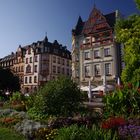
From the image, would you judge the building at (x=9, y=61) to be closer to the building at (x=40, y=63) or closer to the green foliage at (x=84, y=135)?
the building at (x=40, y=63)

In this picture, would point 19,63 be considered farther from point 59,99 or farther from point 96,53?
point 59,99

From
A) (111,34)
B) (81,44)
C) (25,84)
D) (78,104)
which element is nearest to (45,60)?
(25,84)

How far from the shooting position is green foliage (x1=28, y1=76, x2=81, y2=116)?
17141mm

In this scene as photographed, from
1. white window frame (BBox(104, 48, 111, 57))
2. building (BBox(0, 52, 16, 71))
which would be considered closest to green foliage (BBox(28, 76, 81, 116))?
white window frame (BBox(104, 48, 111, 57))

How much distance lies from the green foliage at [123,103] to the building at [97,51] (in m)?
32.4

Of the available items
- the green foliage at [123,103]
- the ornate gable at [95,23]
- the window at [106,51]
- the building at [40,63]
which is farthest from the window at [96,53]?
the green foliage at [123,103]

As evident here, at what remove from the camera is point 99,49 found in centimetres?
5181

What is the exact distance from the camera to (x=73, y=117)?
604 inches

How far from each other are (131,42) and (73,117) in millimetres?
8353

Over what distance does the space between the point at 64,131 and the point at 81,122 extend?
9.79 ft

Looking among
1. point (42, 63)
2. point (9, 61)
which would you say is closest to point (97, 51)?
point (42, 63)

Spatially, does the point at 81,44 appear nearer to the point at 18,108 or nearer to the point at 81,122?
the point at 18,108

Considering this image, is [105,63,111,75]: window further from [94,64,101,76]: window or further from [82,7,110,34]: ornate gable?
[82,7,110,34]: ornate gable

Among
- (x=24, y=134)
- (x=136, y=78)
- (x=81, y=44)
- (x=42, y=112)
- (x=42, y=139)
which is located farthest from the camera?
(x=81, y=44)
